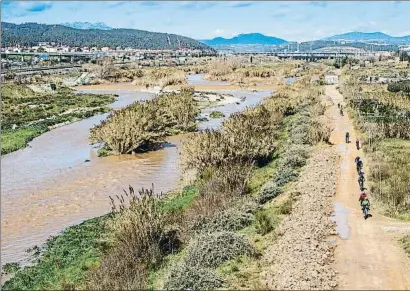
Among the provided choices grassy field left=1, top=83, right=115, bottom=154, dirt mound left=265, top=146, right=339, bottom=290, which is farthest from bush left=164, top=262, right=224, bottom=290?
grassy field left=1, top=83, right=115, bottom=154

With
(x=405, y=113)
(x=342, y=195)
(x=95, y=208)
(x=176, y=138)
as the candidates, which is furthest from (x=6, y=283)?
(x=405, y=113)

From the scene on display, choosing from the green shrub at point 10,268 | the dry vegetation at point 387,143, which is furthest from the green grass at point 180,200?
the dry vegetation at point 387,143

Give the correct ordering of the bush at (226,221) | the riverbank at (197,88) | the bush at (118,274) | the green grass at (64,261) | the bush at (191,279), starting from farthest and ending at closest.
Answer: the riverbank at (197,88), the bush at (226,221), the green grass at (64,261), the bush at (191,279), the bush at (118,274)

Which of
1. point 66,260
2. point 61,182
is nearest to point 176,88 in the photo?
point 61,182

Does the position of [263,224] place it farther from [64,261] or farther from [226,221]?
[64,261]

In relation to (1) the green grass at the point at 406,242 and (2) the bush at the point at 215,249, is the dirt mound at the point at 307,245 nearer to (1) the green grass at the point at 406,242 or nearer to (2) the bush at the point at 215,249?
(2) the bush at the point at 215,249

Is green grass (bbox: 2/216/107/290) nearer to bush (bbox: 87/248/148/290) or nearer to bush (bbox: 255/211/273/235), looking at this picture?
bush (bbox: 87/248/148/290)

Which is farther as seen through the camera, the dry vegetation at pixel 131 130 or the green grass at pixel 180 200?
the dry vegetation at pixel 131 130
